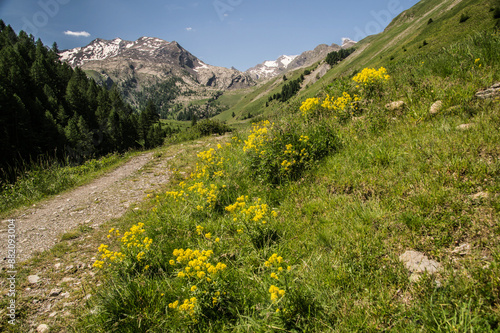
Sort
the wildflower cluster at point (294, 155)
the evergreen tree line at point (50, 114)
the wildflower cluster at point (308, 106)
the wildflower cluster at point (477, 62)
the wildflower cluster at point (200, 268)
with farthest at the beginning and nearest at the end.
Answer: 1. the evergreen tree line at point (50, 114)
2. the wildflower cluster at point (308, 106)
3. the wildflower cluster at point (477, 62)
4. the wildflower cluster at point (294, 155)
5. the wildflower cluster at point (200, 268)

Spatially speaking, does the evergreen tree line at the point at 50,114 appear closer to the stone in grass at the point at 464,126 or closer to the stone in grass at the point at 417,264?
the stone in grass at the point at 464,126

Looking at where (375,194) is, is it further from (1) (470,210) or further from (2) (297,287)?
(2) (297,287)

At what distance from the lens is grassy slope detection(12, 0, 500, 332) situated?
2.33 meters

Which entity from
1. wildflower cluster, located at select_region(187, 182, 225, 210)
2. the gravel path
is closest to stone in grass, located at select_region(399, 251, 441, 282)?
wildflower cluster, located at select_region(187, 182, 225, 210)

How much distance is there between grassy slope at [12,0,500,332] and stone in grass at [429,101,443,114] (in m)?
0.15

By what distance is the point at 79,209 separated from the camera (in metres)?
7.83

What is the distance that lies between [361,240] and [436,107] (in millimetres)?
4188

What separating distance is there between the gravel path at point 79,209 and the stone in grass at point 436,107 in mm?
8943

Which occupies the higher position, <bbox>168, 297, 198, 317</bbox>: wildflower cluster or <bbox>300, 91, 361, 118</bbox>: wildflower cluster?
<bbox>300, 91, 361, 118</bbox>: wildflower cluster

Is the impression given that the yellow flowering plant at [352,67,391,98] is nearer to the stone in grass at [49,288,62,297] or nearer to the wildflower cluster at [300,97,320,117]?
the wildflower cluster at [300,97,320,117]

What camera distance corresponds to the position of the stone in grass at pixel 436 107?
5201 mm

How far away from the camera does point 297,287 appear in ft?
8.65

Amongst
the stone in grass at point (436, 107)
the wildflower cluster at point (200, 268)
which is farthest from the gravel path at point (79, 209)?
the stone in grass at point (436, 107)

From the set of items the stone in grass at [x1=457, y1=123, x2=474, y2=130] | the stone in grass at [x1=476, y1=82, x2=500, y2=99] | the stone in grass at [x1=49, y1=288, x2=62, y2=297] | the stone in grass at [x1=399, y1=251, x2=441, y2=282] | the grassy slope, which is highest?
the stone in grass at [x1=476, y1=82, x2=500, y2=99]
